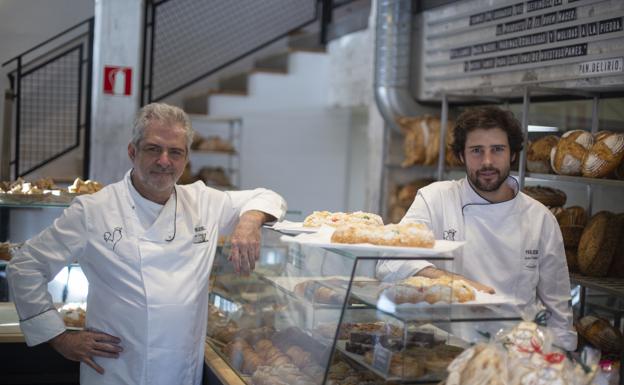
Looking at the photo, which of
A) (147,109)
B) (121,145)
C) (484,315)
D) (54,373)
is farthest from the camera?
(121,145)

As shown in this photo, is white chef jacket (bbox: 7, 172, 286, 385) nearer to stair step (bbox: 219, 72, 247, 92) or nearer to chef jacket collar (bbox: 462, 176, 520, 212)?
chef jacket collar (bbox: 462, 176, 520, 212)

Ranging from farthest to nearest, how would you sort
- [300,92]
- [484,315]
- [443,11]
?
[300,92] → [443,11] → [484,315]

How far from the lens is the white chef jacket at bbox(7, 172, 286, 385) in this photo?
7.64ft

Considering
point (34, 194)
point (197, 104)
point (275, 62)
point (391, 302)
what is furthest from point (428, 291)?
point (275, 62)

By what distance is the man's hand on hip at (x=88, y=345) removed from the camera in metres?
2.32

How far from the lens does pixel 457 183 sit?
2.74 metres

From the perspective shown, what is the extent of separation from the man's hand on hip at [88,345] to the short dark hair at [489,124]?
51.1 inches

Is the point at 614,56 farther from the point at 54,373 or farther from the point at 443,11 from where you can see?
the point at 54,373

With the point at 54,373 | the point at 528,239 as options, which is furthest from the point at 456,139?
the point at 54,373

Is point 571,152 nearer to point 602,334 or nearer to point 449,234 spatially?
point 602,334

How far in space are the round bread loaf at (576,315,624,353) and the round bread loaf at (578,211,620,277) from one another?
23 centimetres

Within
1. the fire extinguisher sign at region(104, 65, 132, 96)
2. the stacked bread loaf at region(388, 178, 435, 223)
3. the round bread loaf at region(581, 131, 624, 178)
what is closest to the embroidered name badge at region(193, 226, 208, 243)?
the round bread loaf at region(581, 131, 624, 178)

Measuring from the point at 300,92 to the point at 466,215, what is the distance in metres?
6.05

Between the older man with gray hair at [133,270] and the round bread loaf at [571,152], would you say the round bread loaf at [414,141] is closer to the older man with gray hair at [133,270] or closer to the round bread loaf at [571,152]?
the round bread loaf at [571,152]
